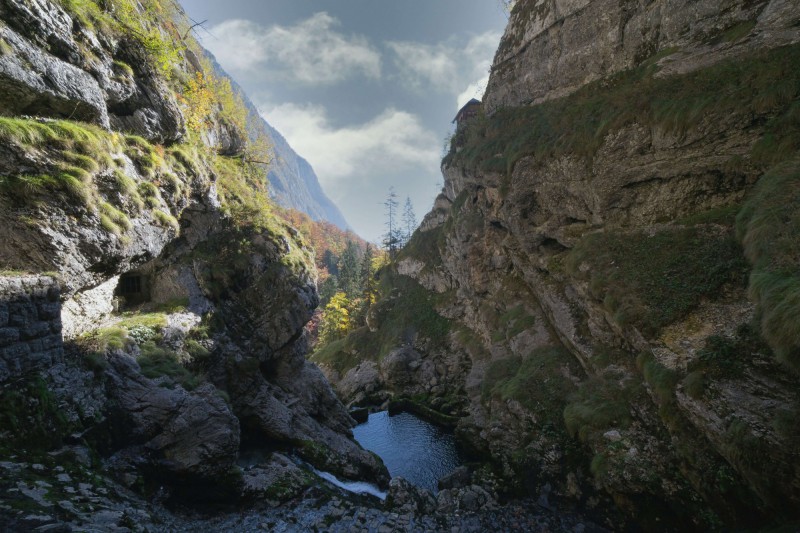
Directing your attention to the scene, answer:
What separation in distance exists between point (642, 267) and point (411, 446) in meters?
21.5

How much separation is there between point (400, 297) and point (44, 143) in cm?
4651

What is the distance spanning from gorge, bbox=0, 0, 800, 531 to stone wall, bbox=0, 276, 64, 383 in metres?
0.07

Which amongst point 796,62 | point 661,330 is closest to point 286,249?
point 661,330

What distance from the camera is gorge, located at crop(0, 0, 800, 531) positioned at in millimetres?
9875

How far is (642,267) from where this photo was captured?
56.1ft

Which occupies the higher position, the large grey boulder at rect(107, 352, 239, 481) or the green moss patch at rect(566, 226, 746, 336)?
the green moss patch at rect(566, 226, 746, 336)

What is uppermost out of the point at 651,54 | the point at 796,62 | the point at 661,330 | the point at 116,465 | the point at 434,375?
the point at 651,54

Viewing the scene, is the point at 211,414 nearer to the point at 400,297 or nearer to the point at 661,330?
the point at 661,330

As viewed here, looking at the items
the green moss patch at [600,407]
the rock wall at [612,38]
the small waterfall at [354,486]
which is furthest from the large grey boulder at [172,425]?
the rock wall at [612,38]

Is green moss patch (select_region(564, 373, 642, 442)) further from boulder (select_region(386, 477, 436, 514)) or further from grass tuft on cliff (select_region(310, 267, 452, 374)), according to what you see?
grass tuft on cliff (select_region(310, 267, 452, 374))

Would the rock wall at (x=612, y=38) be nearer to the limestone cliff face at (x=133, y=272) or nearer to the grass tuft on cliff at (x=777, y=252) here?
the grass tuft on cliff at (x=777, y=252)

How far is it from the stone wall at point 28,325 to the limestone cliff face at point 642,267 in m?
19.4

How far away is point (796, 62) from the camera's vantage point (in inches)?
581

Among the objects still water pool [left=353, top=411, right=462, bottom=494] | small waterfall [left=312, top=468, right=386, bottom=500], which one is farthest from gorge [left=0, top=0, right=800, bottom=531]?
still water pool [left=353, top=411, right=462, bottom=494]
